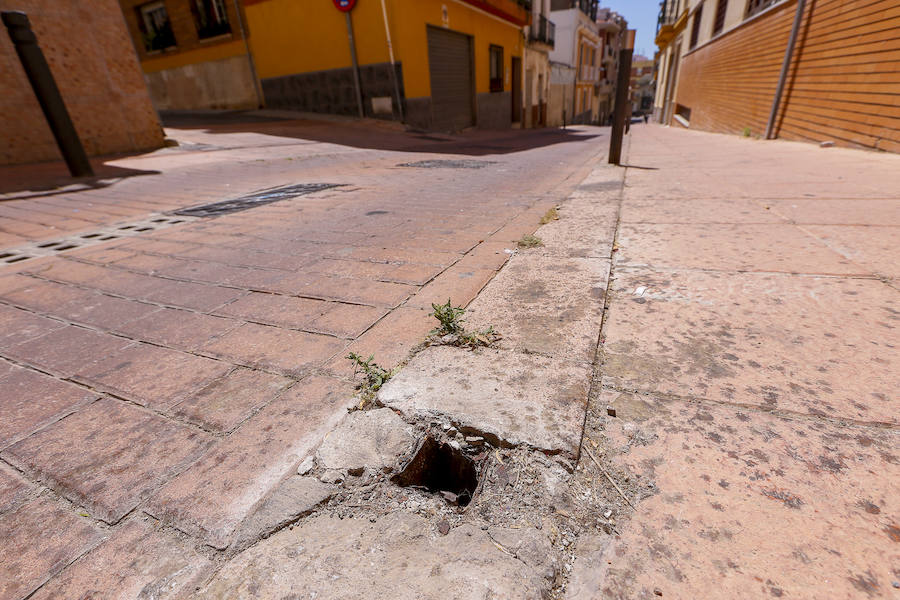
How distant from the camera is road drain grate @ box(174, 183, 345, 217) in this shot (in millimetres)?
3988

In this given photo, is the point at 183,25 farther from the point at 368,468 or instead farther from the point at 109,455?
the point at 368,468

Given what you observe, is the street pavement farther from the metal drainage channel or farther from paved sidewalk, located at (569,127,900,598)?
the metal drainage channel

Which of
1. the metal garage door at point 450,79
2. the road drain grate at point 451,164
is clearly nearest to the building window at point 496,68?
the metal garage door at point 450,79

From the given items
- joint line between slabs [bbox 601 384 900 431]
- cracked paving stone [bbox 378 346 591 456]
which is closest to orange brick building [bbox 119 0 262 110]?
cracked paving stone [bbox 378 346 591 456]

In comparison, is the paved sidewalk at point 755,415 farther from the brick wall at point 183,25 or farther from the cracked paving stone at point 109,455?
the brick wall at point 183,25

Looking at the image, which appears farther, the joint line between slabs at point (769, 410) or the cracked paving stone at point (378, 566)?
the joint line between slabs at point (769, 410)

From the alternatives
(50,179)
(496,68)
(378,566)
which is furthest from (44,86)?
(496,68)

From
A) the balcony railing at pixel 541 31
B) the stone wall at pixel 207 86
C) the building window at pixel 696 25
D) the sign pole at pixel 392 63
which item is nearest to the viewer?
the sign pole at pixel 392 63

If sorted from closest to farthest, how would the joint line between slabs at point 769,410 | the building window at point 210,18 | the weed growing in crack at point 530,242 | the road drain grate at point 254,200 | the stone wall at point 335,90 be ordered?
the joint line between slabs at point 769,410 < the weed growing in crack at point 530,242 < the road drain grate at point 254,200 < the stone wall at point 335,90 < the building window at point 210,18

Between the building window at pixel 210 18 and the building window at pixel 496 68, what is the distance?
1039 cm

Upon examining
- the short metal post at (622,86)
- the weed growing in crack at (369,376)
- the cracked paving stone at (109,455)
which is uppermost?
the short metal post at (622,86)

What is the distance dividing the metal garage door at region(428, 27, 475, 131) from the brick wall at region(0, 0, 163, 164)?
26.7 feet

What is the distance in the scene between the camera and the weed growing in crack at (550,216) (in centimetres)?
291

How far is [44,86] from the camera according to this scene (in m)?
5.35
